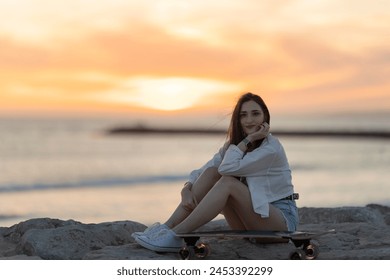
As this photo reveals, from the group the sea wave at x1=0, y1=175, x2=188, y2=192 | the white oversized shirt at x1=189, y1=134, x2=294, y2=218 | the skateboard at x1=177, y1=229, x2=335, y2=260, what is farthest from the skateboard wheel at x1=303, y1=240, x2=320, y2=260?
the sea wave at x1=0, y1=175, x2=188, y2=192

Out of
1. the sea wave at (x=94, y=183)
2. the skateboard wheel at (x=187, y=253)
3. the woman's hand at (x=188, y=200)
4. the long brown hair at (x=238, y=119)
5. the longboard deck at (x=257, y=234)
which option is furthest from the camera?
the sea wave at (x=94, y=183)

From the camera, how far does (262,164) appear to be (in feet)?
16.0

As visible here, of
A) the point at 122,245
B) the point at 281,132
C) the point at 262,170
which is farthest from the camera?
the point at 281,132

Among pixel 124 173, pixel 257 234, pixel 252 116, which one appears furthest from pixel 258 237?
pixel 124 173

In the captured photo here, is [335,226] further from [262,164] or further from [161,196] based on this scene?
[161,196]

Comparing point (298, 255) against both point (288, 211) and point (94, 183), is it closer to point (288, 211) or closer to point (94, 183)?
point (288, 211)

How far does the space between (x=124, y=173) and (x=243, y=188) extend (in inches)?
668

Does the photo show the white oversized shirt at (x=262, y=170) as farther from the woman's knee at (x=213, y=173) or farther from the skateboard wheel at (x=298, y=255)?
the skateboard wheel at (x=298, y=255)

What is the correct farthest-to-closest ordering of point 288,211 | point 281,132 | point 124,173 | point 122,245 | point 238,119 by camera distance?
point 281,132 < point 124,173 < point 122,245 < point 238,119 < point 288,211

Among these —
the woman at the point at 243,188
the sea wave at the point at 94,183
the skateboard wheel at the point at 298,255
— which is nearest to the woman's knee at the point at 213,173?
the woman at the point at 243,188

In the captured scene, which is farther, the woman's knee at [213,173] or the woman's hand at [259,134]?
the woman's knee at [213,173]

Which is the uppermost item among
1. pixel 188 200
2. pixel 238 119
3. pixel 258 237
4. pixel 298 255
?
pixel 238 119

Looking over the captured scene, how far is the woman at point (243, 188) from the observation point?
4.81 m

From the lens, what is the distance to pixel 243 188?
482cm
